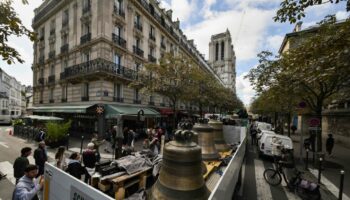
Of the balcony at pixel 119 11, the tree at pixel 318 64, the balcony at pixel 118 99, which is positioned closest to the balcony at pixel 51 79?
the balcony at pixel 118 99

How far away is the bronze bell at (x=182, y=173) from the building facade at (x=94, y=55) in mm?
12909

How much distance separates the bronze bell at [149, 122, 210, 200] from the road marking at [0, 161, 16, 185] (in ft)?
25.1

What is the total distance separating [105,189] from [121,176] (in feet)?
1.30

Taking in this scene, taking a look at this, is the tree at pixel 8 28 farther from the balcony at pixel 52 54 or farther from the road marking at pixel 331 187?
the balcony at pixel 52 54

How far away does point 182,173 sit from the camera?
8.50 ft

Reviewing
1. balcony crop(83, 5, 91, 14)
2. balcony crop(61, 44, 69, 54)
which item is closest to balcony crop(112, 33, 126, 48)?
balcony crop(83, 5, 91, 14)

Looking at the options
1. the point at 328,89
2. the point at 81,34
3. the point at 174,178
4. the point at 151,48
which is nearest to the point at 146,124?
the point at 151,48

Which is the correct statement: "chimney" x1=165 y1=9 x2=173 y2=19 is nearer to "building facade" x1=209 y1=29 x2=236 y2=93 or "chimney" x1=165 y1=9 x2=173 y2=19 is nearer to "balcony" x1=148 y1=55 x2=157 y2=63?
"balcony" x1=148 y1=55 x2=157 y2=63

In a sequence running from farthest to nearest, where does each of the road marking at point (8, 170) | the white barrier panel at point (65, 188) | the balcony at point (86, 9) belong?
1. the balcony at point (86, 9)
2. the road marking at point (8, 170)
3. the white barrier panel at point (65, 188)

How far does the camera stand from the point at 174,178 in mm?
2611

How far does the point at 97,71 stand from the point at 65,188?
15.5 meters

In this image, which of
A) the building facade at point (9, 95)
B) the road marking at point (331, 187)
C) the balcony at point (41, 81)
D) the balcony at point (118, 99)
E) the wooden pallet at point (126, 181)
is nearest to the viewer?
the wooden pallet at point (126, 181)

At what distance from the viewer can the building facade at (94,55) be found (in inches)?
714

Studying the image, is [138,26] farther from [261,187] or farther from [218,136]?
[261,187]
